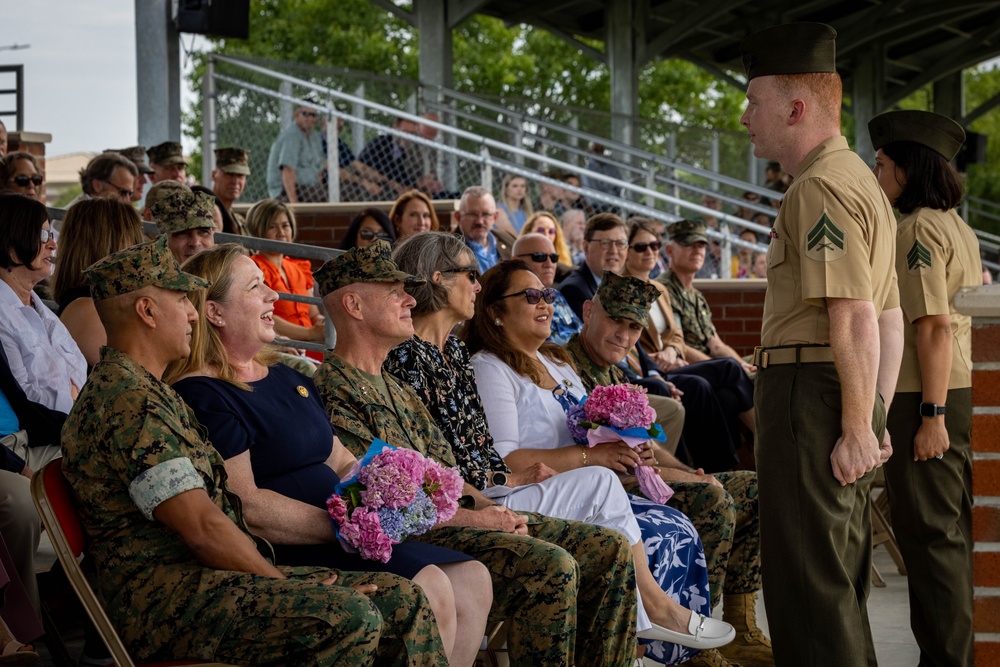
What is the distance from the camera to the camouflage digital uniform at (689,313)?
7.83 meters

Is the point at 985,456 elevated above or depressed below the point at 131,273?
below

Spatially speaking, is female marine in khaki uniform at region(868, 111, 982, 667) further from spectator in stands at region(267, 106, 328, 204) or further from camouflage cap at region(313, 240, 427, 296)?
spectator in stands at region(267, 106, 328, 204)

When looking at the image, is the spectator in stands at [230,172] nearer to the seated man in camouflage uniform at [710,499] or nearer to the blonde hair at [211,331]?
the seated man in camouflage uniform at [710,499]

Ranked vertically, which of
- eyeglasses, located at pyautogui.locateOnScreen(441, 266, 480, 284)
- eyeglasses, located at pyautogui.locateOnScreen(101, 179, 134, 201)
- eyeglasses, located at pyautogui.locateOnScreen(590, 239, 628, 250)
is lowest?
eyeglasses, located at pyautogui.locateOnScreen(441, 266, 480, 284)

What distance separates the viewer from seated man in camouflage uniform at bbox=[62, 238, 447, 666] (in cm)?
296

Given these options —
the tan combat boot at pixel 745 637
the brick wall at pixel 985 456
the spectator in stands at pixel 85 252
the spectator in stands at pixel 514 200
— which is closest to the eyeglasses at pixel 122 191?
the spectator in stands at pixel 85 252

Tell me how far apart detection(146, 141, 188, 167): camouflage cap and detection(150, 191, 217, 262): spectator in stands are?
2.28 m

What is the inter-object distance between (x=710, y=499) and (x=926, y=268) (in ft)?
3.91

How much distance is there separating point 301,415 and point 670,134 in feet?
40.7

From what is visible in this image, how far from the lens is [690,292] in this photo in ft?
26.1

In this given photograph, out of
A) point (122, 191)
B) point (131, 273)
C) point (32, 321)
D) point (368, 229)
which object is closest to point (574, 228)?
point (368, 229)

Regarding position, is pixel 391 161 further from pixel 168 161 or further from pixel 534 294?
pixel 534 294

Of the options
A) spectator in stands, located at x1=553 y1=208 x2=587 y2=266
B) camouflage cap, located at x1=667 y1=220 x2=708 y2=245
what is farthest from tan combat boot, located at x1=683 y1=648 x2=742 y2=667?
spectator in stands, located at x1=553 y1=208 x2=587 y2=266

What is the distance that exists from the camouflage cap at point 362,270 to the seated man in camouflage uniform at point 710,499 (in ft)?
4.61
